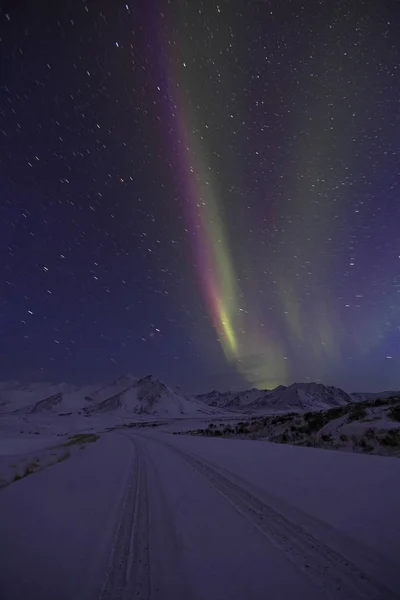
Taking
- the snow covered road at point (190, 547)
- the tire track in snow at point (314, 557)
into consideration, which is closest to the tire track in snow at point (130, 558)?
the snow covered road at point (190, 547)

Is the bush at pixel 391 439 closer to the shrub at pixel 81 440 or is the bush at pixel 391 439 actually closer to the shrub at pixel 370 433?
the shrub at pixel 370 433

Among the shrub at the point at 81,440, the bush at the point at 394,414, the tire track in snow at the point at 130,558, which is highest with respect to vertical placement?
the bush at the point at 394,414

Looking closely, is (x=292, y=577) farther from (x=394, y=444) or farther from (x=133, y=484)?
(x=394, y=444)

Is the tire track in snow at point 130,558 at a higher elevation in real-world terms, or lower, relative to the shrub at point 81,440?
lower

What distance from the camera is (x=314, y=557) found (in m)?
3.82

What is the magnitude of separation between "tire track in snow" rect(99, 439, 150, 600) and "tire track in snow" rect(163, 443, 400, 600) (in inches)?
72.7

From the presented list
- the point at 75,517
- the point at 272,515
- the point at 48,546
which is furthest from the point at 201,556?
the point at 75,517

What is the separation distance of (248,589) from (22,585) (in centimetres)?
266

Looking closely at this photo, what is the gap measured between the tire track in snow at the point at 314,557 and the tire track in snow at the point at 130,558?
1.85 meters

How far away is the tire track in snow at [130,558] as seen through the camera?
3.38 meters

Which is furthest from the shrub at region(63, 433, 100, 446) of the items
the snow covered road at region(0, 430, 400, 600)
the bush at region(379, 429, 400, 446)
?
the bush at region(379, 429, 400, 446)

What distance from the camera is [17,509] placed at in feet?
22.6

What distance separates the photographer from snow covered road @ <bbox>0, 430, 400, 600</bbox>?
3312 millimetres

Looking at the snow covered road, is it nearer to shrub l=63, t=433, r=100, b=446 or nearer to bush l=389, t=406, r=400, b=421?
bush l=389, t=406, r=400, b=421
